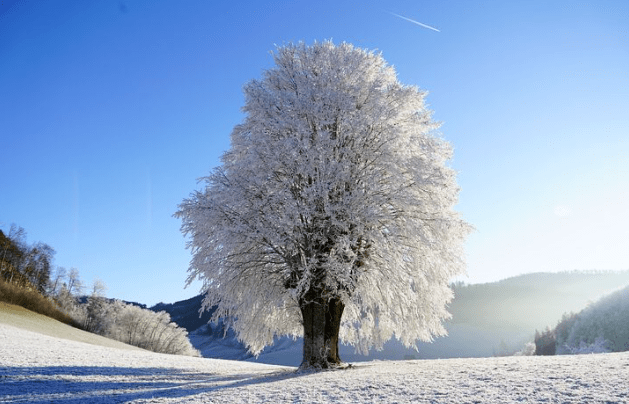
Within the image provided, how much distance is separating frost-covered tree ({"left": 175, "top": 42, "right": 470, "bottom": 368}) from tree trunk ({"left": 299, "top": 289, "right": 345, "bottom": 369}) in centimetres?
5

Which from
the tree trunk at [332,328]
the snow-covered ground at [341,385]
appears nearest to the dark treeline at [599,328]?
the tree trunk at [332,328]

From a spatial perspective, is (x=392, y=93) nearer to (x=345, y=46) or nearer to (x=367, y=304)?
(x=345, y=46)

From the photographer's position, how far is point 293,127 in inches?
697

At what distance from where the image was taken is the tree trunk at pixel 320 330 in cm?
1719

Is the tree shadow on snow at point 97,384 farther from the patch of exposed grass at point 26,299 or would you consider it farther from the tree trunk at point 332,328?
the patch of exposed grass at point 26,299

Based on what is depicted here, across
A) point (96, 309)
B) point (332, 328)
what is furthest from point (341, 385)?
point (96, 309)

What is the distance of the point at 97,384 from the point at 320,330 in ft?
25.9

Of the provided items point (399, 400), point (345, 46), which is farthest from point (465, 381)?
point (345, 46)

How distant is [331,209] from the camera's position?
15.9m

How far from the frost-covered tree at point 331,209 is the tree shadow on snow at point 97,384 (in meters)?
3.60

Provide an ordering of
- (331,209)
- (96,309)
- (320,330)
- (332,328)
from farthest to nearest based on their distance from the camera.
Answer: (96,309) < (332,328) < (320,330) < (331,209)

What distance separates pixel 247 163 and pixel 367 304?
6988mm

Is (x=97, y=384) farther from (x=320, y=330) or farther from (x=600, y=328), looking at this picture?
(x=600, y=328)

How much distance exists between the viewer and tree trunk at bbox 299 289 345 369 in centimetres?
1719
